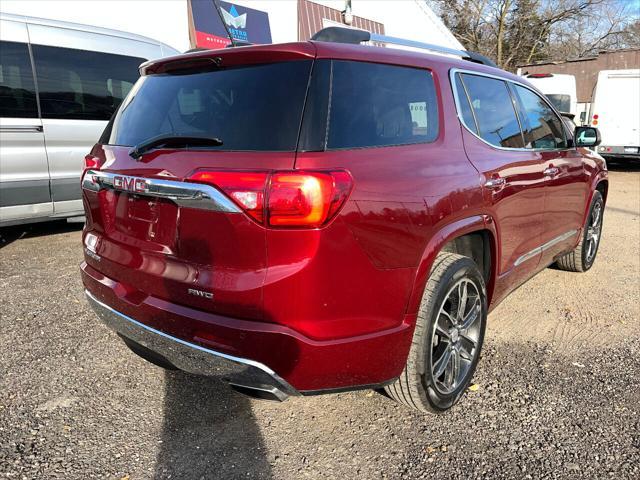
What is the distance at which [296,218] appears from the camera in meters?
1.91

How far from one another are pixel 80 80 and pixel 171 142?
4.05 meters

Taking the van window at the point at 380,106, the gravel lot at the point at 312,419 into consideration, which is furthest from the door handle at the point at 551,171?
the van window at the point at 380,106

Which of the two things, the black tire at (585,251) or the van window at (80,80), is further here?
the van window at (80,80)

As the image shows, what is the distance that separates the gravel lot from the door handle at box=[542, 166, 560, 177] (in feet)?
3.63

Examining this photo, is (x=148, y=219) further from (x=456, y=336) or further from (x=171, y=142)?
(x=456, y=336)

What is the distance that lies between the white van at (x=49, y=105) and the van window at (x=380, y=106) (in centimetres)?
418

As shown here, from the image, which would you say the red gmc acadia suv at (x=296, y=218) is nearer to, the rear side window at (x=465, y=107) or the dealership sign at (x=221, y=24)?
the rear side window at (x=465, y=107)

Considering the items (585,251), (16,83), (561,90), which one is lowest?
(585,251)

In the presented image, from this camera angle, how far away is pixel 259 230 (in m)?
1.94

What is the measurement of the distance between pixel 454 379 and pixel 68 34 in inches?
206

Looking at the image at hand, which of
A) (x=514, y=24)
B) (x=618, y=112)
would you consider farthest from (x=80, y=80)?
(x=514, y=24)

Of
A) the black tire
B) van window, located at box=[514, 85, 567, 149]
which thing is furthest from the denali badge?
the black tire

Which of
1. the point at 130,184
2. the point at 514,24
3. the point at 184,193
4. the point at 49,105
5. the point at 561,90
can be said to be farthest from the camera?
the point at 514,24

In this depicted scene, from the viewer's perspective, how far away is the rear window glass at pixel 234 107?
6.66 ft
